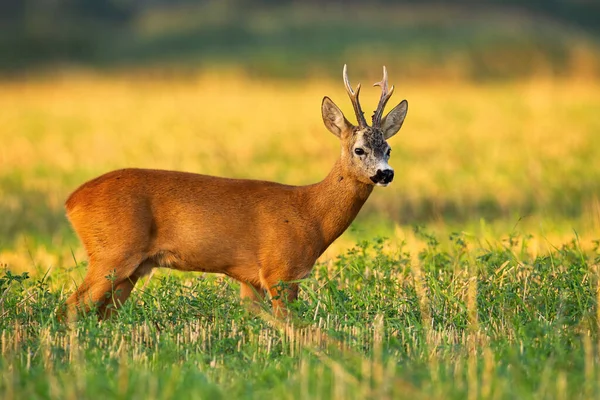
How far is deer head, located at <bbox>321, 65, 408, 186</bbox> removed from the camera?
7426mm

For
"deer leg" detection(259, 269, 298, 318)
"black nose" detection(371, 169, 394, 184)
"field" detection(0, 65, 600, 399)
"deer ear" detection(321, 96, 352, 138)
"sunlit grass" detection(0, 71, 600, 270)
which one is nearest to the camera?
"field" detection(0, 65, 600, 399)

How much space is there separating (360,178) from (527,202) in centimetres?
626

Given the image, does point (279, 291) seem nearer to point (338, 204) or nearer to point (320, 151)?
point (338, 204)

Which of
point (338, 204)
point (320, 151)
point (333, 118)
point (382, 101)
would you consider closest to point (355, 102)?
point (382, 101)

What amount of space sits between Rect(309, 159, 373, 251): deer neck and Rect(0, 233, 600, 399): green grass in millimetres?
410

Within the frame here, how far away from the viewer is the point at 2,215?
12.4 meters

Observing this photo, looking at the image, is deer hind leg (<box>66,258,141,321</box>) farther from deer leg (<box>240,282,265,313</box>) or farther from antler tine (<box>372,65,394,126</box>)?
antler tine (<box>372,65,394,126</box>)

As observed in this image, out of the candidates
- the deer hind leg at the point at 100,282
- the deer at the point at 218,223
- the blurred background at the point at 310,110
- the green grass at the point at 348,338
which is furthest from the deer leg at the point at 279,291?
the blurred background at the point at 310,110

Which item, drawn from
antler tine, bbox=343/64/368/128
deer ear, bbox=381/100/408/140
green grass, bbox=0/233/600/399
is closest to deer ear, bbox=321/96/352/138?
antler tine, bbox=343/64/368/128

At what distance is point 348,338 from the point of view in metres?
6.49

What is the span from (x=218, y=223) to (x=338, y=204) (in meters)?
0.91

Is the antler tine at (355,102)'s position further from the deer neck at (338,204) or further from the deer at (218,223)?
the deer neck at (338,204)

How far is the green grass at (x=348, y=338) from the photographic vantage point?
528cm

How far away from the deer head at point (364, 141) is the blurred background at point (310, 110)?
0.90m
